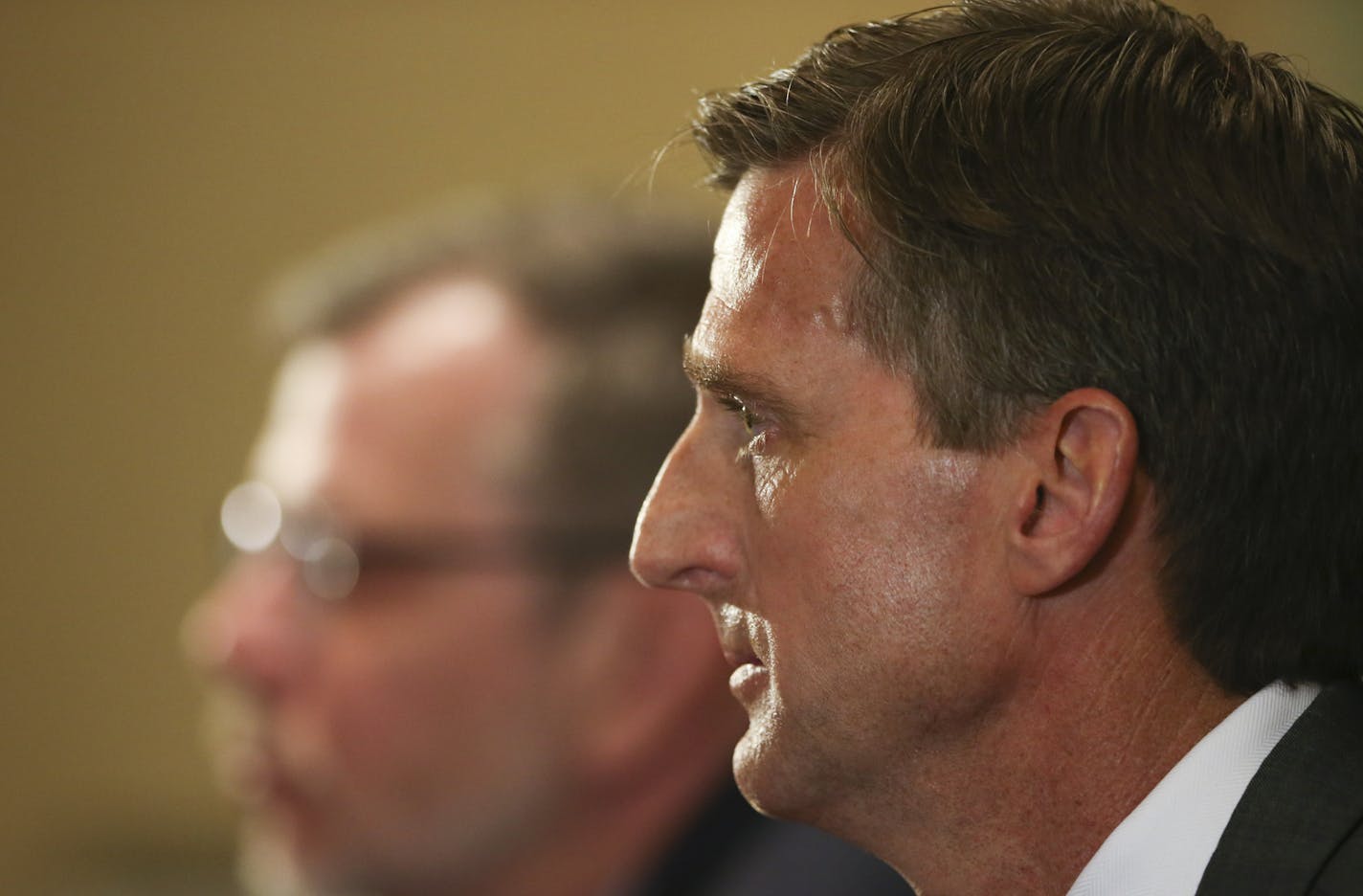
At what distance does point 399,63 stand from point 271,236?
48 cm

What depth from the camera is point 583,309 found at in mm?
2188

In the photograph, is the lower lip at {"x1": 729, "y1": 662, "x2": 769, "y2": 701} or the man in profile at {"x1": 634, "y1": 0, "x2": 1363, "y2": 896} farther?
the lower lip at {"x1": 729, "y1": 662, "x2": 769, "y2": 701}

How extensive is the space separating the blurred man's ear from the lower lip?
81 cm

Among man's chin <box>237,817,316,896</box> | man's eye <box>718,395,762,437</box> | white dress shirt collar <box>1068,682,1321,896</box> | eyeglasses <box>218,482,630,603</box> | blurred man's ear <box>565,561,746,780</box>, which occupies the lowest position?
man's chin <box>237,817,316,896</box>

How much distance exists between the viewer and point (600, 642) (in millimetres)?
A: 2086

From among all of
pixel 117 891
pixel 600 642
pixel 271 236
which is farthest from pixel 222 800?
pixel 600 642

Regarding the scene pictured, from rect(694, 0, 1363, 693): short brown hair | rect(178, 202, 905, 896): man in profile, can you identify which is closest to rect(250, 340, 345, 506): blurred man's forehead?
rect(178, 202, 905, 896): man in profile

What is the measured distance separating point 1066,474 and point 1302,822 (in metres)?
0.27

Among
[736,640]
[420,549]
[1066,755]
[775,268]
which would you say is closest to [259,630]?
[420,549]

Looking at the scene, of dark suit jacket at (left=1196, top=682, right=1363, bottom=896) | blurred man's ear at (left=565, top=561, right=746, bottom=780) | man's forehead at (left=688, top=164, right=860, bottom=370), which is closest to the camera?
dark suit jacket at (left=1196, top=682, right=1363, bottom=896)

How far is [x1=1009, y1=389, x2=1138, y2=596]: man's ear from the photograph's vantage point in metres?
1.11

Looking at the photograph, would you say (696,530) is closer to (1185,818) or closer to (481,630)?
(1185,818)

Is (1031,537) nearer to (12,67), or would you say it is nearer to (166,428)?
(166,428)

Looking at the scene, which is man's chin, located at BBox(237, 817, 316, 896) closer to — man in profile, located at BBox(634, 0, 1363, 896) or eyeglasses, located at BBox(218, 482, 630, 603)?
eyeglasses, located at BBox(218, 482, 630, 603)
